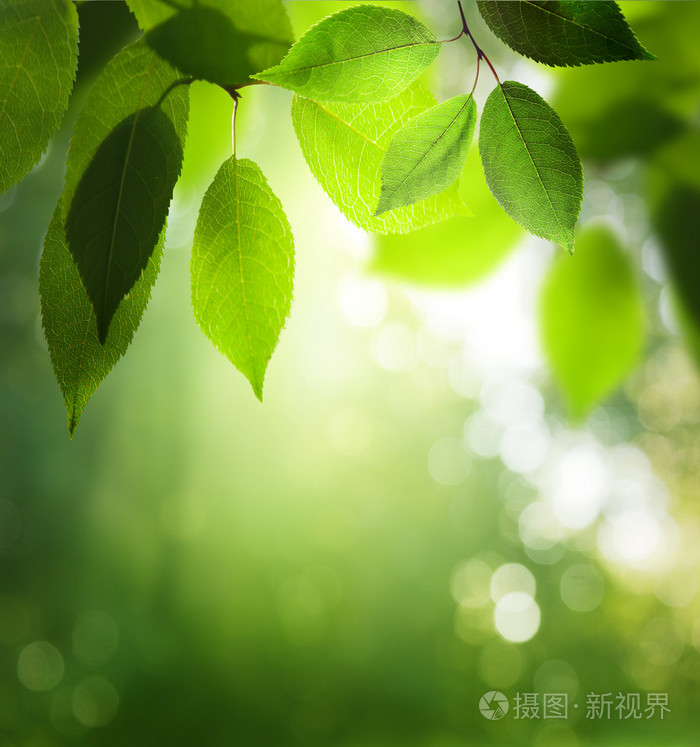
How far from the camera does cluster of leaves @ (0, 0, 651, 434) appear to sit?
11cm

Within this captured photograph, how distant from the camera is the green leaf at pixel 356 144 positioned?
12 centimetres

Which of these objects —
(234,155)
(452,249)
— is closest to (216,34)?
(234,155)

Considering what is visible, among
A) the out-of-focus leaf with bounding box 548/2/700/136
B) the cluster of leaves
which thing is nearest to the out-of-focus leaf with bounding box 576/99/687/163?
the out-of-focus leaf with bounding box 548/2/700/136

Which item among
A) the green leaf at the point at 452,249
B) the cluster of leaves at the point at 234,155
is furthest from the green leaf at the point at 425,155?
the green leaf at the point at 452,249

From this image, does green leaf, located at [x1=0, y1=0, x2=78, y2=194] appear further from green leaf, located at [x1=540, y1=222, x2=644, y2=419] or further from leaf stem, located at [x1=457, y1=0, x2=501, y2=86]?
green leaf, located at [x1=540, y1=222, x2=644, y2=419]

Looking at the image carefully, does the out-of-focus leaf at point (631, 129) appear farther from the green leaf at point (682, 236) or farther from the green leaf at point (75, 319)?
the green leaf at point (75, 319)

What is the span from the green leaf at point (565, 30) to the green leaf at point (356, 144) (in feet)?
0.08

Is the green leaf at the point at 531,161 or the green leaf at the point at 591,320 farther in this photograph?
the green leaf at the point at 591,320

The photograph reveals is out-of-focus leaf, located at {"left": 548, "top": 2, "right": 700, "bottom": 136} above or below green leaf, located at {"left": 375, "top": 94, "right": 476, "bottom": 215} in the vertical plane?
above

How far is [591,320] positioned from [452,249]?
0.20 feet

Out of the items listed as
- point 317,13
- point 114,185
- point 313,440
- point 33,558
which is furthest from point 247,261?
point 33,558

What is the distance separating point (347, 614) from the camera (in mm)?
3057

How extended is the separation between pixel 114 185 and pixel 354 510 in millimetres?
3189

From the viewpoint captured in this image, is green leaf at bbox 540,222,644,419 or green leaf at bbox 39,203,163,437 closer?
green leaf at bbox 39,203,163,437
